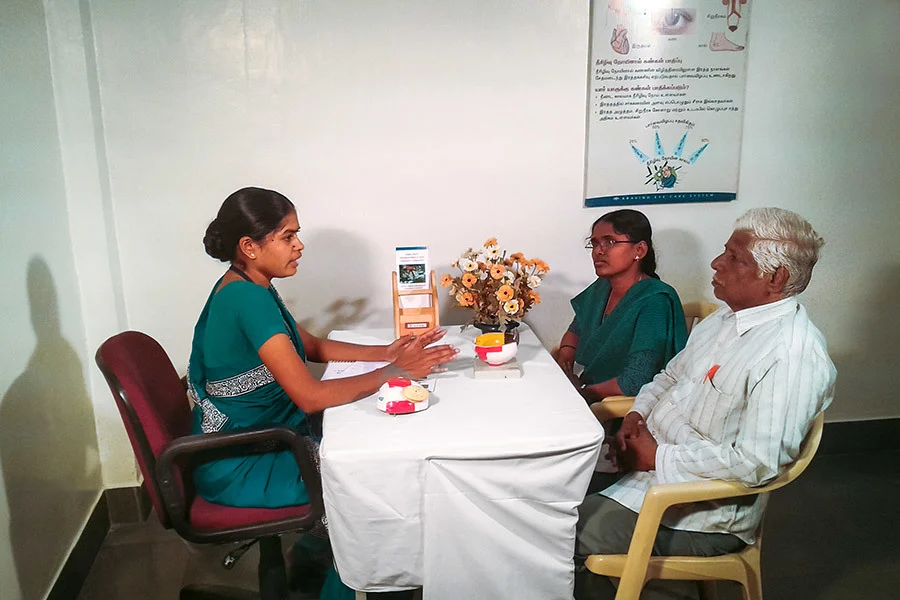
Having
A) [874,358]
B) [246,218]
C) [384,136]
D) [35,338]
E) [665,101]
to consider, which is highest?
[665,101]

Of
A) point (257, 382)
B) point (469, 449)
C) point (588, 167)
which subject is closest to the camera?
point (469, 449)

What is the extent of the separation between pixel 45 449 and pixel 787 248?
226 centimetres

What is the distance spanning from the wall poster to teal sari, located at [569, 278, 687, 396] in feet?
2.09

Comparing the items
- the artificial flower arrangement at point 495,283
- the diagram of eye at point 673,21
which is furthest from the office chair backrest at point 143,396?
the diagram of eye at point 673,21

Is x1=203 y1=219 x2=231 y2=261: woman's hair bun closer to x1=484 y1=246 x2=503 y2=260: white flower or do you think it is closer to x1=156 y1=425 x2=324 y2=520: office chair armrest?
x1=156 y1=425 x2=324 y2=520: office chair armrest

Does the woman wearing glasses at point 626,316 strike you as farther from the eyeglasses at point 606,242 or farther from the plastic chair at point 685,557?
the plastic chair at point 685,557

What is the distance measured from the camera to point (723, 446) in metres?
1.81

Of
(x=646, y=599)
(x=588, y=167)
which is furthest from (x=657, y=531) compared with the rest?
(x=588, y=167)

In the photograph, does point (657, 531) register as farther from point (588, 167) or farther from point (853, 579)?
point (588, 167)

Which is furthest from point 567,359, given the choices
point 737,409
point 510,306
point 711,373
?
point 737,409

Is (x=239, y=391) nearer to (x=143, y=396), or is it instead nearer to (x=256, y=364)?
(x=256, y=364)

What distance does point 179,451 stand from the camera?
5.93 feet

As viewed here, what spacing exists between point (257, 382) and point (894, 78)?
9.40 ft

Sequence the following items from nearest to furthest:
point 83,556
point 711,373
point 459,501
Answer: point 459,501, point 711,373, point 83,556
